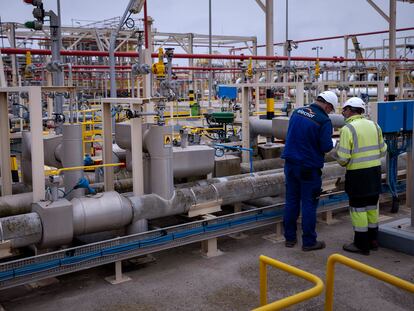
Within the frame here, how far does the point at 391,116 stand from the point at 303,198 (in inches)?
72.7

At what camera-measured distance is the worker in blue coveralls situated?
5.05 m

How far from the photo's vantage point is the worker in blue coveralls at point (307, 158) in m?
5.05

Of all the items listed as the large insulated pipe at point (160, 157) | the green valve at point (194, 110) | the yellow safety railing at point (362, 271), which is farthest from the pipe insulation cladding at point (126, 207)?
the green valve at point (194, 110)

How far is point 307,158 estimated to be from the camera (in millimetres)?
5051

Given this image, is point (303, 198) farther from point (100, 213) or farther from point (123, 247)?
point (100, 213)

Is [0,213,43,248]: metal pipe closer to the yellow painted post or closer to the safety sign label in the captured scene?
the safety sign label

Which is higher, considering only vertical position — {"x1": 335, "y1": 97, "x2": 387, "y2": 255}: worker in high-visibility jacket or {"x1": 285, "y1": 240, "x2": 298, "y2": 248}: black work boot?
{"x1": 335, "y1": 97, "x2": 387, "y2": 255}: worker in high-visibility jacket

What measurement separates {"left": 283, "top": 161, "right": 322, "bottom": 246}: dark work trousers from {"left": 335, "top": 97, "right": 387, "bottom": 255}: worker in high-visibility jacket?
0.35 metres

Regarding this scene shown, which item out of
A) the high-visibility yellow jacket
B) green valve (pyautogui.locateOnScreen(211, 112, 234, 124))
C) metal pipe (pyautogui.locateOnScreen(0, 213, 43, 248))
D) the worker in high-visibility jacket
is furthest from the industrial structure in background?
green valve (pyautogui.locateOnScreen(211, 112, 234, 124))

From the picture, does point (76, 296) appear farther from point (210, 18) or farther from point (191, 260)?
point (210, 18)

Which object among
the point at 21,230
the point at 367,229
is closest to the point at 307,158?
the point at 367,229

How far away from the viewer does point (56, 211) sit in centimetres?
414

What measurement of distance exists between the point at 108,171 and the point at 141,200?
0.73 m

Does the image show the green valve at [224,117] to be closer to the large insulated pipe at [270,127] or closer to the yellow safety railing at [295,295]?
the large insulated pipe at [270,127]
